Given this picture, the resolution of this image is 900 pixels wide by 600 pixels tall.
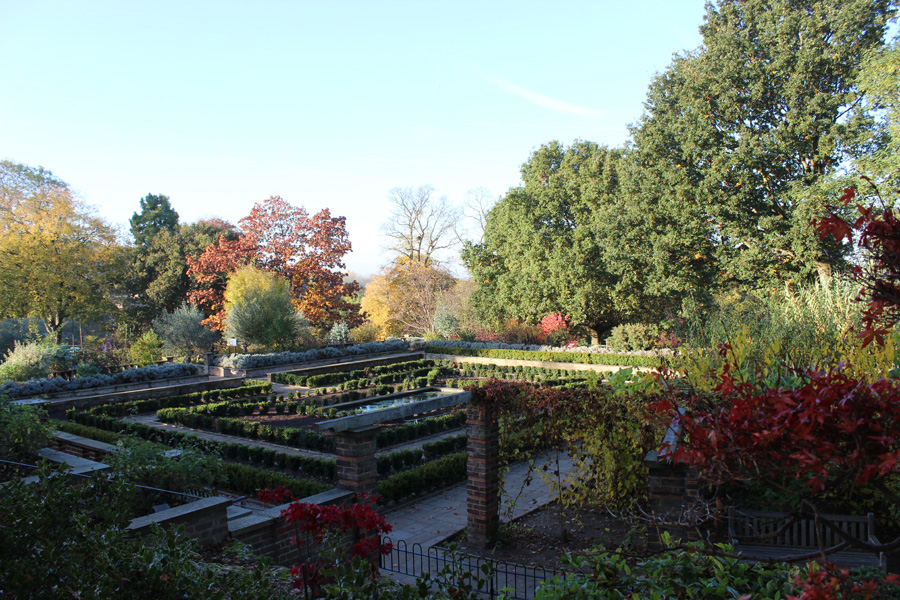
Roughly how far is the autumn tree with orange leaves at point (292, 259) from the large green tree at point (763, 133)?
58.5 ft

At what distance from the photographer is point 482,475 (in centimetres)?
638

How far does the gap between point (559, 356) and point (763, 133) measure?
10.1 metres

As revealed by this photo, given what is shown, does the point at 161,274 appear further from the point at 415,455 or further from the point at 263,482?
the point at 415,455

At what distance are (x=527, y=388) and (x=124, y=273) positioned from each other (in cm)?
2703

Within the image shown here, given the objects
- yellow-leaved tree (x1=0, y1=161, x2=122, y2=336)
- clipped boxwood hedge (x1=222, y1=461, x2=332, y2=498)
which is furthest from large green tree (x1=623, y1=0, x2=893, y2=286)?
yellow-leaved tree (x1=0, y1=161, x2=122, y2=336)

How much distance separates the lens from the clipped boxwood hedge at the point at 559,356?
18062mm

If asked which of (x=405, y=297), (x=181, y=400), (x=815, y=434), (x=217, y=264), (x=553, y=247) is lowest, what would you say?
(x=181, y=400)

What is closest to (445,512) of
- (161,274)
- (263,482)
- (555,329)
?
(263,482)

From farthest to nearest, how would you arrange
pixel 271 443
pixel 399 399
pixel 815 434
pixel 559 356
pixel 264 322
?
pixel 264 322 → pixel 559 356 → pixel 399 399 → pixel 271 443 → pixel 815 434

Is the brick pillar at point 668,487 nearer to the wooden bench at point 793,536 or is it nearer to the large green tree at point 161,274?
the wooden bench at point 793,536

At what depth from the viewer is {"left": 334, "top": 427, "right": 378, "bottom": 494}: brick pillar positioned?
579cm

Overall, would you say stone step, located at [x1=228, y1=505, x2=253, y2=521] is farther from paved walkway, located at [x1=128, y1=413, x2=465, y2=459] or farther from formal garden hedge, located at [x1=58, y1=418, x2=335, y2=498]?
paved walkway, located at [x1=128, y1=413, x2=465, y2=459]

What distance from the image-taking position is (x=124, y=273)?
27156 mm

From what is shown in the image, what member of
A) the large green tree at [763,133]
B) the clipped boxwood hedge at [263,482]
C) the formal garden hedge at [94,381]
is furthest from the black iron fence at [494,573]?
the large green tree at [763,133]
